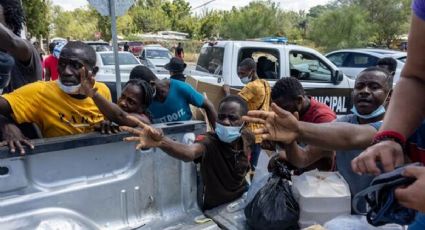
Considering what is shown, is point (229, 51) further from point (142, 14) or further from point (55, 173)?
point (142, 14)

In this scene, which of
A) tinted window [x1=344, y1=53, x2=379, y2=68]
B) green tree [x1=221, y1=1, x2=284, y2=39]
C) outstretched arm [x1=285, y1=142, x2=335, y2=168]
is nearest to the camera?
outstretched arm [x1=285, y1=142, x2=335, y2=168]

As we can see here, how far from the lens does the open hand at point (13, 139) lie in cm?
A: 197

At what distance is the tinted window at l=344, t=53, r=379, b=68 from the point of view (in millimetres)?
10914

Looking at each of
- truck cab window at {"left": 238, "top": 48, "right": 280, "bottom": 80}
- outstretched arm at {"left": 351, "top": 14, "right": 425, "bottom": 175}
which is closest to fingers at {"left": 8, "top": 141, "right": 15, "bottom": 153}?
outstretched arm at {"left": 351, "top": 14, "right": 425, "bottom": 175}

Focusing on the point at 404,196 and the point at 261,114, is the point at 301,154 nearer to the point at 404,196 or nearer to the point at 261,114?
the point at 261,114

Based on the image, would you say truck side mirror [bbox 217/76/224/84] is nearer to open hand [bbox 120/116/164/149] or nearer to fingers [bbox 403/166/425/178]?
open hand [bbox 120/116/164/149]

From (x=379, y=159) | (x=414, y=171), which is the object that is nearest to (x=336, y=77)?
(x=379, y=159)

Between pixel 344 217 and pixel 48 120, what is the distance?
71.6 inches

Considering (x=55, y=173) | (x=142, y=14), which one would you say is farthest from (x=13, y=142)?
(x=142, y=14)

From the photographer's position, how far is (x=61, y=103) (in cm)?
254

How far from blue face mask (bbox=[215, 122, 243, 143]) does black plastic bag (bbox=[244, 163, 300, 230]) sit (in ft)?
1.57

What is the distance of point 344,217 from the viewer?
2.28 meters

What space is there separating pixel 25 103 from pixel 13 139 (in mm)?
473

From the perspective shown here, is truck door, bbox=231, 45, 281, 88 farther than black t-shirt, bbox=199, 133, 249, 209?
Yes
